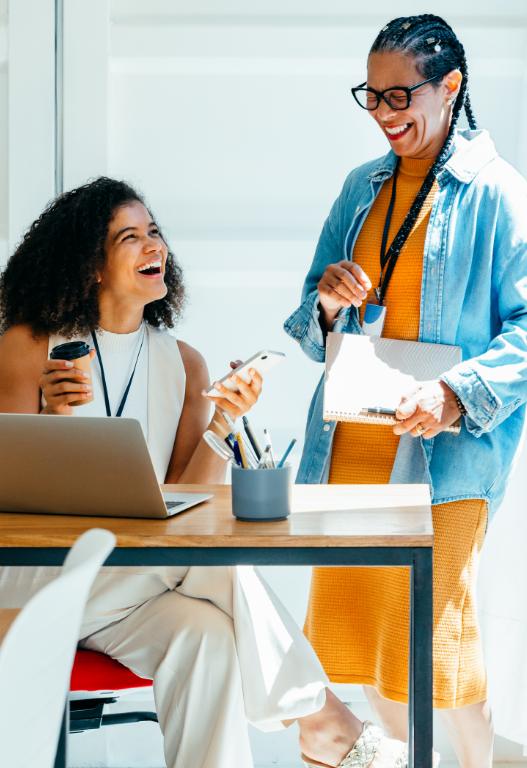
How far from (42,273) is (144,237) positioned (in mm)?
250

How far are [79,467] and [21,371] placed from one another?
716 millimetres

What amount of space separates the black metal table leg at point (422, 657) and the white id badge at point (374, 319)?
0.75 m

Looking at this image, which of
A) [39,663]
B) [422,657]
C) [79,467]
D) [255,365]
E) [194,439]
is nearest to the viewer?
[39,663]

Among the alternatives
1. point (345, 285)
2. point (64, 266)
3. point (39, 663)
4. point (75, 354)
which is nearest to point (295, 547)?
point (39, 663)

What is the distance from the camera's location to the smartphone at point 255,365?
136 cm

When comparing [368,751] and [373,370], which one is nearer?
[368,751]

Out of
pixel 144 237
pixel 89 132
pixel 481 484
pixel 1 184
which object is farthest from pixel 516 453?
pixel 1 184

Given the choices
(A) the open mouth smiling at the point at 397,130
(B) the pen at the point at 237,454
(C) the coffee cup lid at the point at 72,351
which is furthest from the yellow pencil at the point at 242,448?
(A) the open mouth smiling at the point at 397,130

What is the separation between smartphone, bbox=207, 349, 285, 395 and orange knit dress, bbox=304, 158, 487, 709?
1.13ft

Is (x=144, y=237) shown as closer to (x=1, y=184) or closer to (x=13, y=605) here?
(x=1, y=184)

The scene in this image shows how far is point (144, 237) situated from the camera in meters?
1.89

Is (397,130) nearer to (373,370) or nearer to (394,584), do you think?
(373,370)

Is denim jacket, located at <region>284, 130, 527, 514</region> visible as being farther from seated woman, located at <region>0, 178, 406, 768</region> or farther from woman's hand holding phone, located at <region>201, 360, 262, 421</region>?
seated woman, located at <region>0, 178, 406, 768</region>

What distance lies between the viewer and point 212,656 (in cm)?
115
